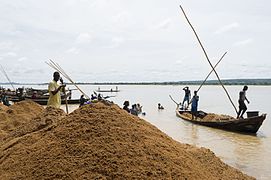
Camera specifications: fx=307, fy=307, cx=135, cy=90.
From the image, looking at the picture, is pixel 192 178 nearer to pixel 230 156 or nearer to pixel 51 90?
pixel 51 90

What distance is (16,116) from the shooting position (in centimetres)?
934

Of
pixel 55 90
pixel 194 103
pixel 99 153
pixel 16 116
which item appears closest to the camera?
pixel 99 153

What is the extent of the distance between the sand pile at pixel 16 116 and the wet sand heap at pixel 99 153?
3506mm

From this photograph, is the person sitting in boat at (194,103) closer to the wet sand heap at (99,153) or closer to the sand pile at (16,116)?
the sand pile at (16,116)

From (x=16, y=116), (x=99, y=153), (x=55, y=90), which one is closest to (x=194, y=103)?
(x=16, y=116)

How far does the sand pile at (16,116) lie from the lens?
323 inches

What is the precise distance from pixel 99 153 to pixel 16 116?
6.91 m

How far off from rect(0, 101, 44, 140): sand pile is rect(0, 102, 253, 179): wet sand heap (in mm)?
3506

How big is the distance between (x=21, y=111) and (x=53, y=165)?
7868mm

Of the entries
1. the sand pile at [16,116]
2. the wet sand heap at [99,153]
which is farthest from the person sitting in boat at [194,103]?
the wet sand heap at [99,153]

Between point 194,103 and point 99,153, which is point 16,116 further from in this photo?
point 194,103

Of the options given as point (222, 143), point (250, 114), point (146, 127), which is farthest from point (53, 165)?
point (250, 114)

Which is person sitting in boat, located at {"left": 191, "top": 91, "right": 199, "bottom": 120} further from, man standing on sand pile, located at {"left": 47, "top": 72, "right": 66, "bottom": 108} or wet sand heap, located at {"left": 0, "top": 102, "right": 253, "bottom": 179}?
wet sand heap, located at {"left": 0, "top": 102, "right": 253, "bottom": 179}

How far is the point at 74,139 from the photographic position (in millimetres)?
3510
